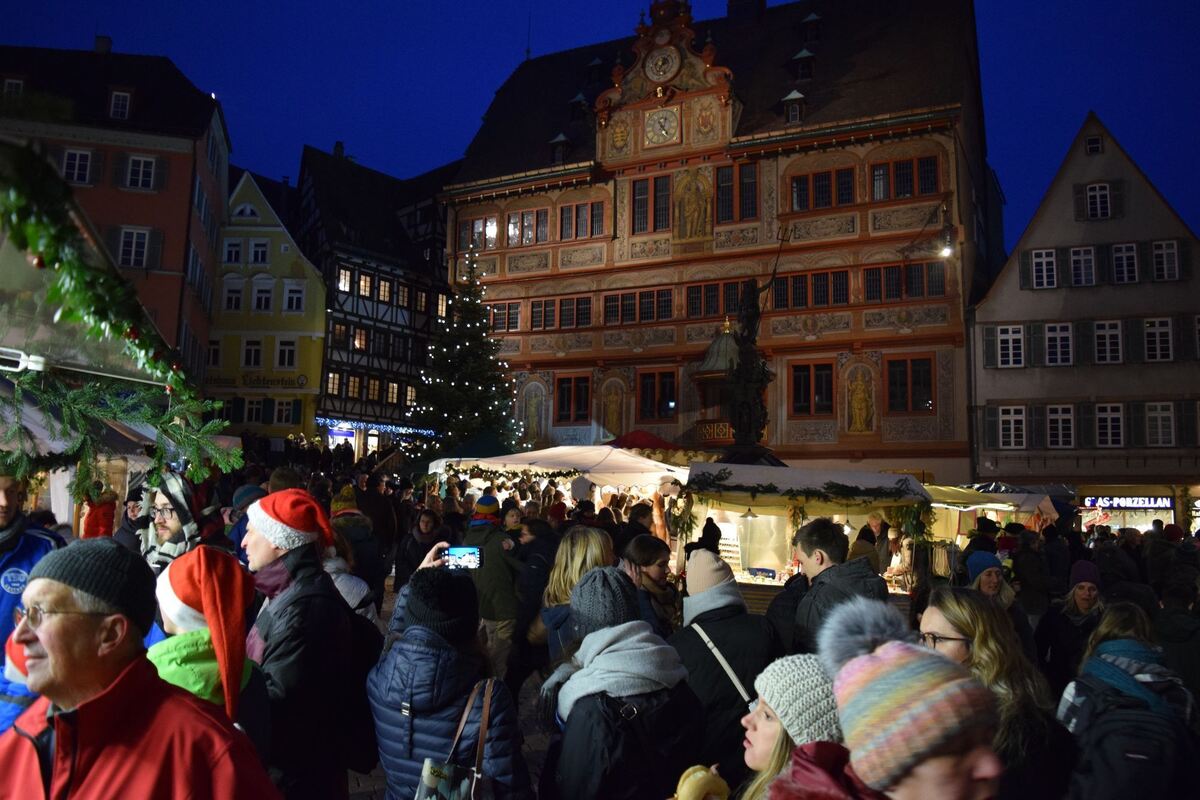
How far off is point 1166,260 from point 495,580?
25608mm

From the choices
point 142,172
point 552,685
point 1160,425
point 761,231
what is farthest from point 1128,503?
point 142,172

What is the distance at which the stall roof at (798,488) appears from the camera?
1154cm

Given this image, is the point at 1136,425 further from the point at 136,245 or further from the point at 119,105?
the point at 119,105

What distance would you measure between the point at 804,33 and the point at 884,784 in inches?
1356

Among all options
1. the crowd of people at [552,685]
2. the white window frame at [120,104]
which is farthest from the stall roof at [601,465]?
the white window frame at [120,104]

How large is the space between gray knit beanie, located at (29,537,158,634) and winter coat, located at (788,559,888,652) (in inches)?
146

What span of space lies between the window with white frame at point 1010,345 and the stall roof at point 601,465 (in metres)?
16.0

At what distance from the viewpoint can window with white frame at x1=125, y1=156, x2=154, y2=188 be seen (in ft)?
103

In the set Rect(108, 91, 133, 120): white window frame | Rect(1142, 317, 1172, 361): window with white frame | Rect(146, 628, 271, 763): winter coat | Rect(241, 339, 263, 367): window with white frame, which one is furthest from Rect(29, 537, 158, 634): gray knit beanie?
Rect(241, 339, 263, 367): window with white frame

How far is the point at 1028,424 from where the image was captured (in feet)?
88.8

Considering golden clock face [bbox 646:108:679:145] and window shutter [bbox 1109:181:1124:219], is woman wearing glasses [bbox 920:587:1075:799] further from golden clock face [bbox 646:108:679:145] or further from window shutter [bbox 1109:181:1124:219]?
golden clock face [bbox 646:108:679:145]

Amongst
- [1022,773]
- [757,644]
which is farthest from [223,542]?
[1022,773]

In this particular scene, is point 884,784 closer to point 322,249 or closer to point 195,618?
point 195,618

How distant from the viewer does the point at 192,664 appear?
271cm
